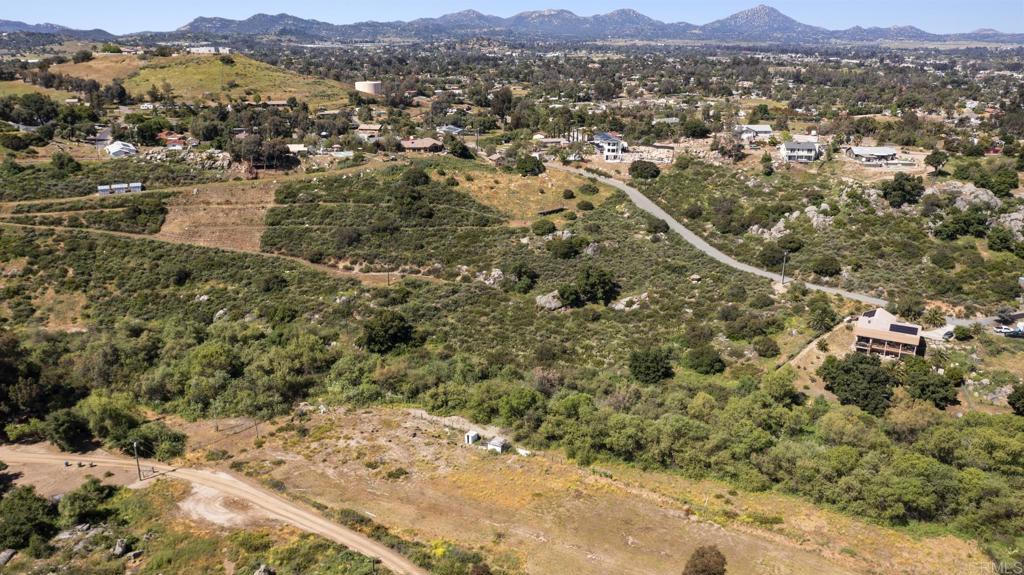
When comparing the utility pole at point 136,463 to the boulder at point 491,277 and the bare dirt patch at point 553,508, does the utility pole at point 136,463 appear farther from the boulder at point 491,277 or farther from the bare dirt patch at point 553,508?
the boulder at point 491,277

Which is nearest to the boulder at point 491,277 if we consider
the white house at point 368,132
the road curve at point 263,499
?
the road curve at point 263,499

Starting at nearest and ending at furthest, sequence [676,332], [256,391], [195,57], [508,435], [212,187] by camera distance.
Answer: [508,435]
[256,391]
[676,332]
[212,187]
[195,57]

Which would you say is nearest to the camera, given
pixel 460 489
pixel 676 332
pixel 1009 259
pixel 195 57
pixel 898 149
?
pixel 460 489

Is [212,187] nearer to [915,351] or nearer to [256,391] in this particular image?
[256,391]

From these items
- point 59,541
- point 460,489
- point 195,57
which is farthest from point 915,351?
point 195,57

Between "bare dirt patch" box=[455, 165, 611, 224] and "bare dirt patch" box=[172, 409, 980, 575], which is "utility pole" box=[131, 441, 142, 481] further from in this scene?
"bare dirt patch" box=[455, 165, 611, 224]

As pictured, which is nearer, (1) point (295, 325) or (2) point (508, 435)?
(2) point (508, 435)
